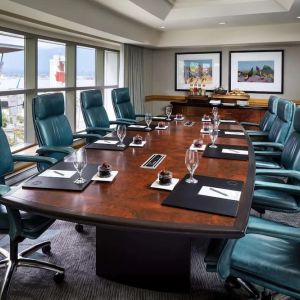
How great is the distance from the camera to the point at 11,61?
4.37m

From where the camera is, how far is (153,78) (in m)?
7.55

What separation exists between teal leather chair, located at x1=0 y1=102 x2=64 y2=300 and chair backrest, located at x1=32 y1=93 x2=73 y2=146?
524 millimetres

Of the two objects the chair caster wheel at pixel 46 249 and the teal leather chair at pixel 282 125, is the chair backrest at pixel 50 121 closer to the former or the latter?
the chair caster wheel at pixel 46 249

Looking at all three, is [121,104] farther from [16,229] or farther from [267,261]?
[267,261]

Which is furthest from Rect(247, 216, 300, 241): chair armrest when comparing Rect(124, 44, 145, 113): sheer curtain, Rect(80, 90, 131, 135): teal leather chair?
Rect(124, 44, 145, 113): sheer curtain

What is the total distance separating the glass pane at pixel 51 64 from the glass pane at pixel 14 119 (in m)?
0.50

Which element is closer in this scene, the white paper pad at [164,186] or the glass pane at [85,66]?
Answer: the white paper pad at [164,186]

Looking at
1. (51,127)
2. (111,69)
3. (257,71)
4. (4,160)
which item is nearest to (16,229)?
(4,160)

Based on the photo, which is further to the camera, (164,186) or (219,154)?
(219,154)

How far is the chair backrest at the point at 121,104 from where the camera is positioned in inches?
195

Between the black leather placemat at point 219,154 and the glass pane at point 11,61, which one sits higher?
the glass pane at point 11,61

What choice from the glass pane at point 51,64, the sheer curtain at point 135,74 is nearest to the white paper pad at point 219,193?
the glass pane at point 51,64

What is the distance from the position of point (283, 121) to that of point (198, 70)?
383 cm

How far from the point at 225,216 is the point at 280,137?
2.36 meters
